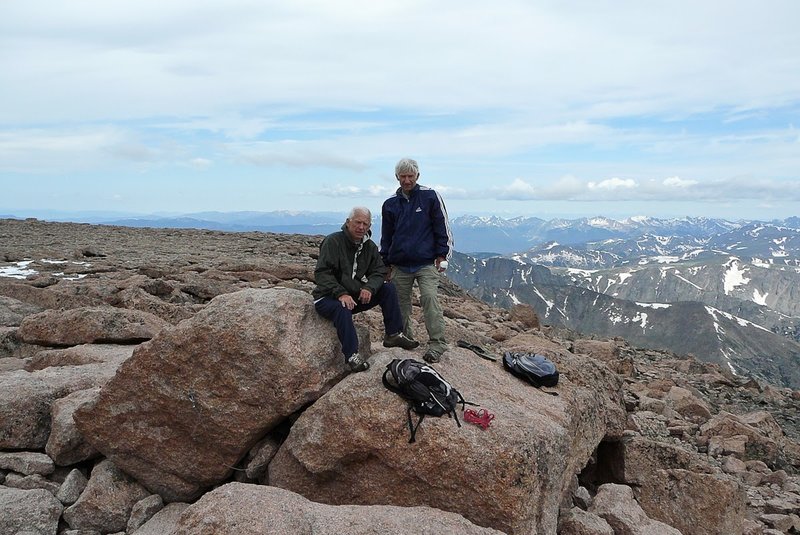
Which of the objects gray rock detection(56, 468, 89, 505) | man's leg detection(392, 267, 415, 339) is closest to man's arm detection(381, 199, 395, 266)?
man's leg detection(392, 267, 415, 339)

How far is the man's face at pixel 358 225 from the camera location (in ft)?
36.8

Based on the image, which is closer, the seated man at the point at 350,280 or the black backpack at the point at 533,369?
the seated man at the point at 350,280

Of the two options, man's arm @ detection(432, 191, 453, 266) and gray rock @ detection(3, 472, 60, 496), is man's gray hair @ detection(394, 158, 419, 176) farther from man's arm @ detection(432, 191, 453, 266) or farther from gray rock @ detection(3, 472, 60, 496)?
gray rock @ detection(3, 472, 60, 496)

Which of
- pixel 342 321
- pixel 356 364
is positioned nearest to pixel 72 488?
pixel 356 364

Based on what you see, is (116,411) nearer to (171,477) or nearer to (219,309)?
(171,477)

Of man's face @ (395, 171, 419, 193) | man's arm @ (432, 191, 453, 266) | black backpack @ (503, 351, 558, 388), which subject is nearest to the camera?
man's face @ (395, 171, 419, 193)

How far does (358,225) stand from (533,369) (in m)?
5.45

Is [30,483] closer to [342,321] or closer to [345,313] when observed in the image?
[342,321]

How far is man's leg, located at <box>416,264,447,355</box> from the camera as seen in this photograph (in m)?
12.6

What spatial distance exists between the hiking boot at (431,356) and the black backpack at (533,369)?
6.60 ft

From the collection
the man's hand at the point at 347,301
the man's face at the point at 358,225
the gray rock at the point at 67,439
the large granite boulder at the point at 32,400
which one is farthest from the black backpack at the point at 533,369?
the large granite boulder at the point at 32,400

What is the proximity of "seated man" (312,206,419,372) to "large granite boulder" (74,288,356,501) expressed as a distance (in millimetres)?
451

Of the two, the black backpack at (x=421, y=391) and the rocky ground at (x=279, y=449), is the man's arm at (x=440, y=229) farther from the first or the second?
the black backpack at (x=421, y=391)

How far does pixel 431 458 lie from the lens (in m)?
9.55
